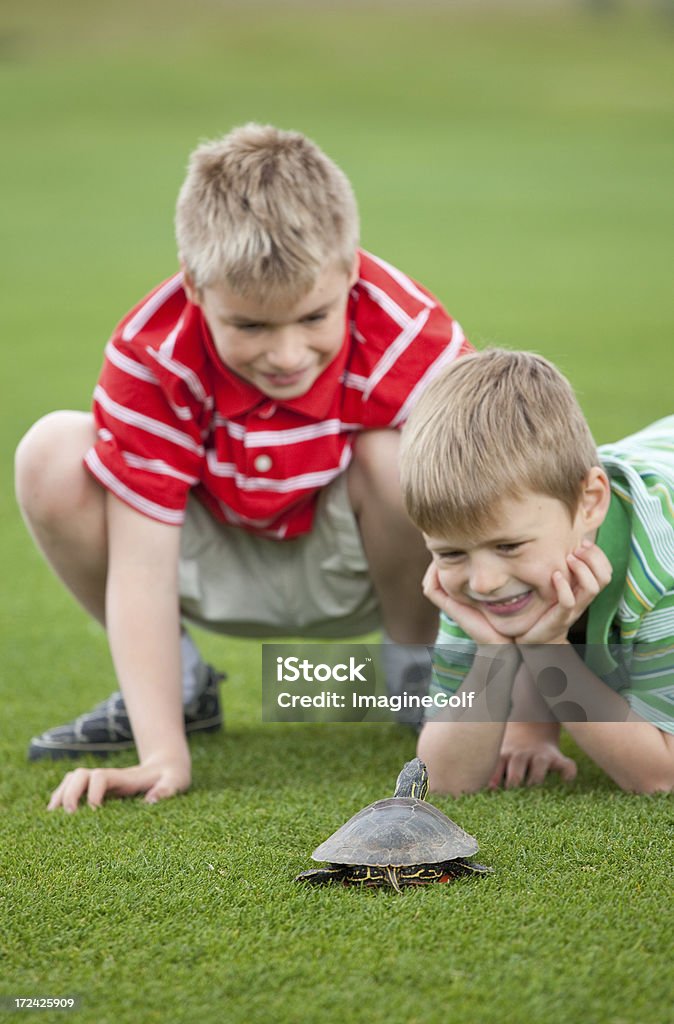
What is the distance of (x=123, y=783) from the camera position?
7.43ft

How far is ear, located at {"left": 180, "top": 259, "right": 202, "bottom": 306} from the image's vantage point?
2418 mm

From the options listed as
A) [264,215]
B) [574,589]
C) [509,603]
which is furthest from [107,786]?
[264,215]

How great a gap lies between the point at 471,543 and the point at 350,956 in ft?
2.38

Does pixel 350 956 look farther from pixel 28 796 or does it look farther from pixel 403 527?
pixel 403 527

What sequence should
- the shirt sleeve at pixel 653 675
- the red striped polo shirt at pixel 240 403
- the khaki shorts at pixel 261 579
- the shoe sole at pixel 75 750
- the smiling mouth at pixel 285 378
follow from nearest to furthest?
the shirt sleeve at pixel 653 675 → the smiling mouth at pixel 285 378 → the red striped polo shirt at pixel 240 403 → the shoe sole at pixel 75 750 → the khaki shorts at pixel 261 579

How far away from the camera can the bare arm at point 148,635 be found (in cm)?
237

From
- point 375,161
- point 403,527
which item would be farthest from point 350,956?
point 375,161

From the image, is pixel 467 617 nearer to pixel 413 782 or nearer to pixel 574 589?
pixel 574 589

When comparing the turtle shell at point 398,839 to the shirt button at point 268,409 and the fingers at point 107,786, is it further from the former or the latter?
the shirt button at point 268,409

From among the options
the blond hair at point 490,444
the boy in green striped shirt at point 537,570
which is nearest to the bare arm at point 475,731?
the boy in green striped shirt at point 537,570

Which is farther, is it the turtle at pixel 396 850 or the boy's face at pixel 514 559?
the boy's face at pixel 514 559

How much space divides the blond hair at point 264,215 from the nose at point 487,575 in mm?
651

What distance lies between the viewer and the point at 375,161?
21156 mm

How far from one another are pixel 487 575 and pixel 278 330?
657 millimetres
